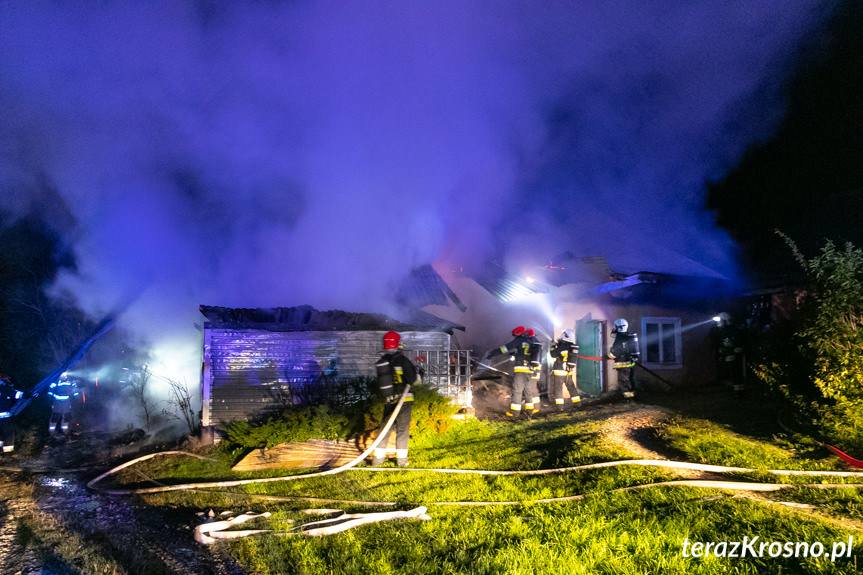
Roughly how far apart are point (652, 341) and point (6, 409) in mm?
14713

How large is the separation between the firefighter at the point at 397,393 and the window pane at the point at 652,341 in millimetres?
8329

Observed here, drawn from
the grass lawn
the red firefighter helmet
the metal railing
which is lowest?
the grass lawn

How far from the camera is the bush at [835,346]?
16.1 ft

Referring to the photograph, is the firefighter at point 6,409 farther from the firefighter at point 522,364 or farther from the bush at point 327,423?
the firefighter at point 522,364

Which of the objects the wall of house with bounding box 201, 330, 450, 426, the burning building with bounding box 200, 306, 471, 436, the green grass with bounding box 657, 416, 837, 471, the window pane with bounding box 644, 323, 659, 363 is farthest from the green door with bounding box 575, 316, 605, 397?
the wall of house with bounding box 201, 330, 450, 426

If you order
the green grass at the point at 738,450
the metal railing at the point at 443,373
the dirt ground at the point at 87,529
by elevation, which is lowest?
the dirt ground at the point at 87,529

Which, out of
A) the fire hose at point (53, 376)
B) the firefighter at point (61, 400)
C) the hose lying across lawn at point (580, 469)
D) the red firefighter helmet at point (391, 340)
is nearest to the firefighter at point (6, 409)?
the fire hose at point (53, 376)

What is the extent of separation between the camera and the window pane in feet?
39.8

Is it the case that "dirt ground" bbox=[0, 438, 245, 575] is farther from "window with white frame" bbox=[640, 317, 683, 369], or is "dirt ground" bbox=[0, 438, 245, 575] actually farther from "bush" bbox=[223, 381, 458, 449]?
"window with white frame" bbox=[640, 317, 683, 369]

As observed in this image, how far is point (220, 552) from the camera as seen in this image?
3.51 m

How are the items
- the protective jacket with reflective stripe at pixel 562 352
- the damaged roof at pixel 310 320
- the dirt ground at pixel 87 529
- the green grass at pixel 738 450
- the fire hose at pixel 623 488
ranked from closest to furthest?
the dirt ground at pixel 87 529 < the fire hose at pixel 623 488 < the green grass at pixel 738 450 < the damaged roof at pixel 310 320 < the protective jacket with reflective stripe at pixel 562 352

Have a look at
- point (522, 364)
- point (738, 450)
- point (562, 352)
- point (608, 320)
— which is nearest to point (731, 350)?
point (608, 320)

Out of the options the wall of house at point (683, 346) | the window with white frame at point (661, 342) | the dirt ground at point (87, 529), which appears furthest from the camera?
the window with white frame at point (661, 342)

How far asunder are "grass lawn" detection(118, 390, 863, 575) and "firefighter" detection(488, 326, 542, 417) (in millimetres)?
3103
